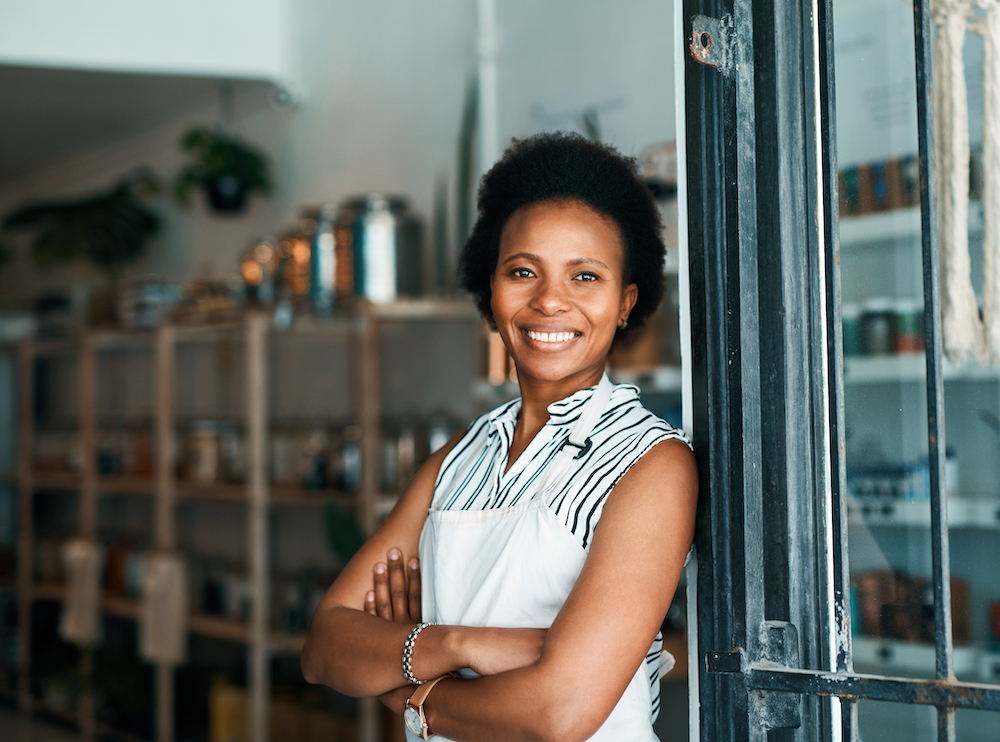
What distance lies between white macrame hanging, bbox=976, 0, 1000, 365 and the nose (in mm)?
465

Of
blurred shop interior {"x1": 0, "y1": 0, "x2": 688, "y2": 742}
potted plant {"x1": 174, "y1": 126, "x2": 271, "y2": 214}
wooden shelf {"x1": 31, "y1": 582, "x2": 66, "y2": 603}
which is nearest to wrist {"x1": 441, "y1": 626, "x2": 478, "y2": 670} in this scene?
blurred shop interior {"x1": 0, "y1": 0, "x2": 688, "y2": 742}

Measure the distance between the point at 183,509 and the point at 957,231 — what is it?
13.5 ft

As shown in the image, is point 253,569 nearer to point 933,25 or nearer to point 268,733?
point 268,733

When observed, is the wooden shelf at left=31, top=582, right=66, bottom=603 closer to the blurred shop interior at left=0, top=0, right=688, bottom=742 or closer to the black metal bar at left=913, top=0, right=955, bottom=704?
the blurred shop interior at left=0, top=0, right=688, bottom=742

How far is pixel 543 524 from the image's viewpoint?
1.14m

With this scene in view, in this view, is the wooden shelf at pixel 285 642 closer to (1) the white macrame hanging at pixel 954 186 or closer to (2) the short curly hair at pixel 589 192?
(2) the short curly hair at pixel 589 192

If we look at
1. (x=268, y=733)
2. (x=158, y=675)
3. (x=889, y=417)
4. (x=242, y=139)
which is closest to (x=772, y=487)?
(x=889, y=417)

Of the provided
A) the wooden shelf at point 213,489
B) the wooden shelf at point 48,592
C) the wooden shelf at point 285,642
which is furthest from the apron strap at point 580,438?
the wooden shelf at point 48,592

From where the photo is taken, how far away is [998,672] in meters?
0.96

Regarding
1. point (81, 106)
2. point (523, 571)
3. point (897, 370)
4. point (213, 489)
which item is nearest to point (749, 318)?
point (897, 370)

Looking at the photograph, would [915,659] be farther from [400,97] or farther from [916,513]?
[400,97]

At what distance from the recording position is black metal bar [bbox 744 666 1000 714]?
0.91m

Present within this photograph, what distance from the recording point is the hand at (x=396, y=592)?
1.36 metres

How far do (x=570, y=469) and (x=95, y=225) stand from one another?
4.08m
